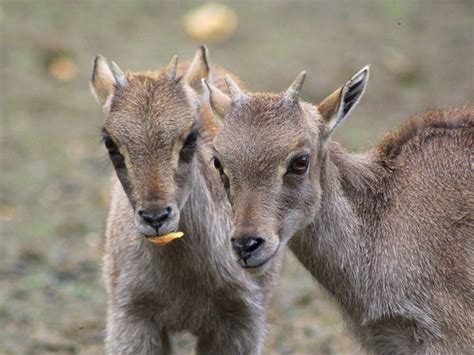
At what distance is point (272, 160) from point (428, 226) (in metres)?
1.52

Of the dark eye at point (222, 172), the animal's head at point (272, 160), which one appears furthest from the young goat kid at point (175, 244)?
the animal's head at point (272, 160)

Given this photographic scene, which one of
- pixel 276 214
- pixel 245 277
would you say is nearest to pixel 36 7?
pixel 245 277

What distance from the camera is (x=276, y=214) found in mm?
10133

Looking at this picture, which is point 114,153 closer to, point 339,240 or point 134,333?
point 134,333

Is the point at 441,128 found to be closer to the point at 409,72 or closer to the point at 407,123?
the point at 407,123

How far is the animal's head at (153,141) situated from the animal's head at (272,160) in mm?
675

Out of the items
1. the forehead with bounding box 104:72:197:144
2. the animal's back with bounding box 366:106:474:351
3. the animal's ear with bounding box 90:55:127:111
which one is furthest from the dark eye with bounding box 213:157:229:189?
the animal's ear with bounding box 90:55:127:111

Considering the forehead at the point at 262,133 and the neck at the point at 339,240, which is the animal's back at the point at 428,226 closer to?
the neck at the point at 339,240

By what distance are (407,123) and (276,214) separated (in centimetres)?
188

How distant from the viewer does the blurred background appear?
613 inches

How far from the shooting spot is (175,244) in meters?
11.9

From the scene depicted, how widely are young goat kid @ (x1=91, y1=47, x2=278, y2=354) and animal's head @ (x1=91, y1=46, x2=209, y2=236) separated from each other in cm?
1

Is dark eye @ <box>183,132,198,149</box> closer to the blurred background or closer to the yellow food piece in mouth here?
the yellow food piece in mouth

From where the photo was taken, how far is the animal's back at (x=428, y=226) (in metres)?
10.6
